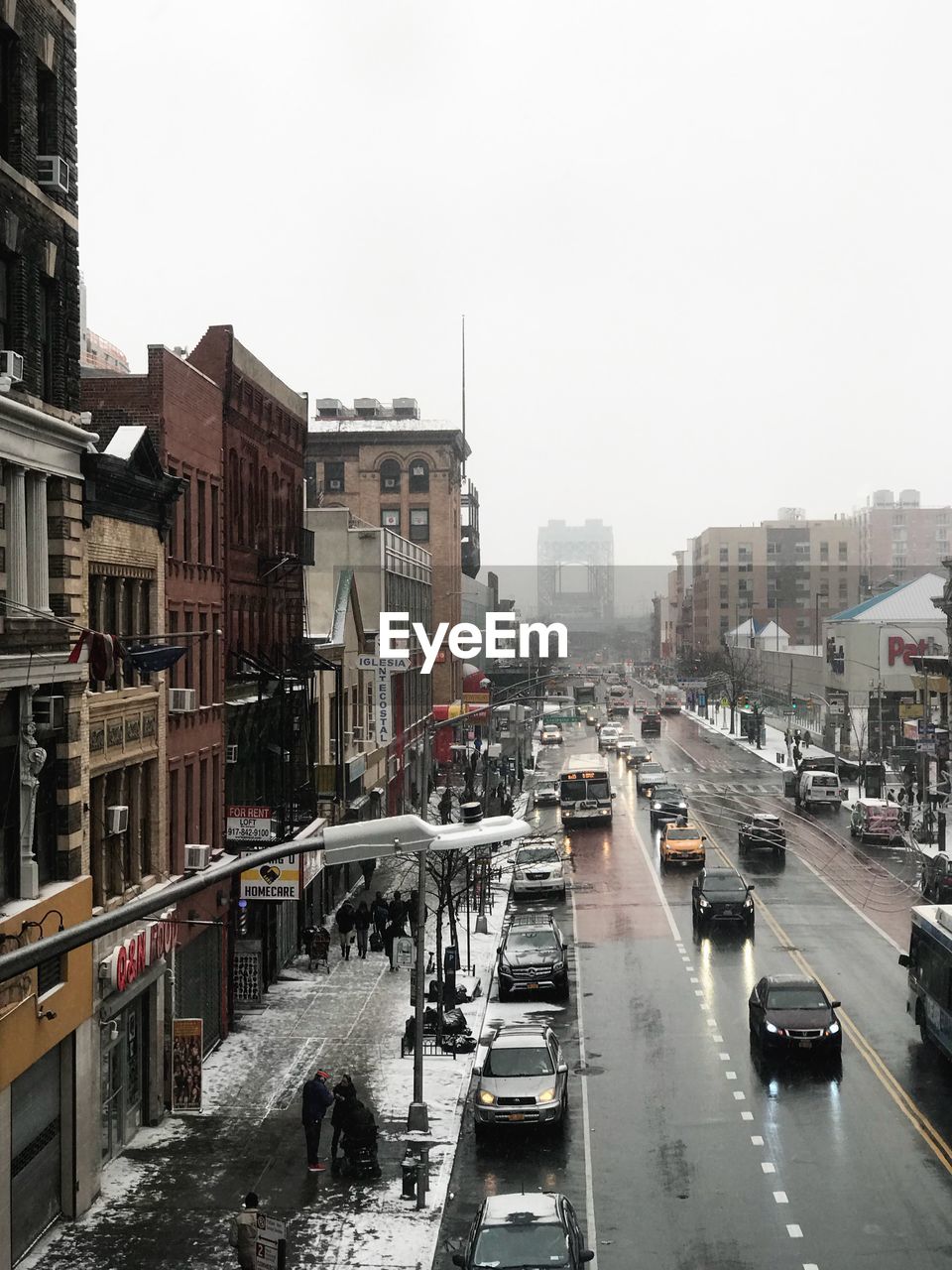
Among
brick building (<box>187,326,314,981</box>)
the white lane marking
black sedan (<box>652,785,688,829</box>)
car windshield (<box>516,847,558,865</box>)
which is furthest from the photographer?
black sedan (<box>652,785,688,829</box>)

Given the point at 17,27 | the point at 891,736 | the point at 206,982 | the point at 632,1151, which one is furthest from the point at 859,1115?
the point at 891,736

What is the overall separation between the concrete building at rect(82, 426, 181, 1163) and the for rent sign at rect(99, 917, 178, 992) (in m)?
0.05

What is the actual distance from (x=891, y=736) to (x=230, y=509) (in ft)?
253

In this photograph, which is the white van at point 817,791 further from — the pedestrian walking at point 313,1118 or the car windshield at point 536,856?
the pedestrian walking at point 313,1118

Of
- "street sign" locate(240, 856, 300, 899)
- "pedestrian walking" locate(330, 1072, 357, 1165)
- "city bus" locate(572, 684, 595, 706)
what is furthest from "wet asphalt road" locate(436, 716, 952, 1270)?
"city bus" locate(572, 684, 595, 706)

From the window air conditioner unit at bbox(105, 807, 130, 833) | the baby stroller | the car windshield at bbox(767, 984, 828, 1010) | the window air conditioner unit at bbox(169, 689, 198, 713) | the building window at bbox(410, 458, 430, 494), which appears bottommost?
the baby stroller

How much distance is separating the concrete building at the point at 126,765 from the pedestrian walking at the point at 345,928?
13.5m

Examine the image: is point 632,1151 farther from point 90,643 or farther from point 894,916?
point 894,916

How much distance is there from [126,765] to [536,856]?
29.4 metres

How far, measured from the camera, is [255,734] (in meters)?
37.5

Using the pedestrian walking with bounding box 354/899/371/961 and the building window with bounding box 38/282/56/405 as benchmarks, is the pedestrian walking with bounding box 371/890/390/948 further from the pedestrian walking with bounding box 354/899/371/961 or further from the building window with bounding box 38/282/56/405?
the building window with bounding box 38/282/56/405

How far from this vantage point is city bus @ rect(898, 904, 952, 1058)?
90.2 ft

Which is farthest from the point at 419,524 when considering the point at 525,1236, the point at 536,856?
the point at 525,1236

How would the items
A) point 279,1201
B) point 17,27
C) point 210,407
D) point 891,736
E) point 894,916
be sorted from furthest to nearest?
point 891,736
point 894,916
point 210,407
point 279,1201
point 17,27
